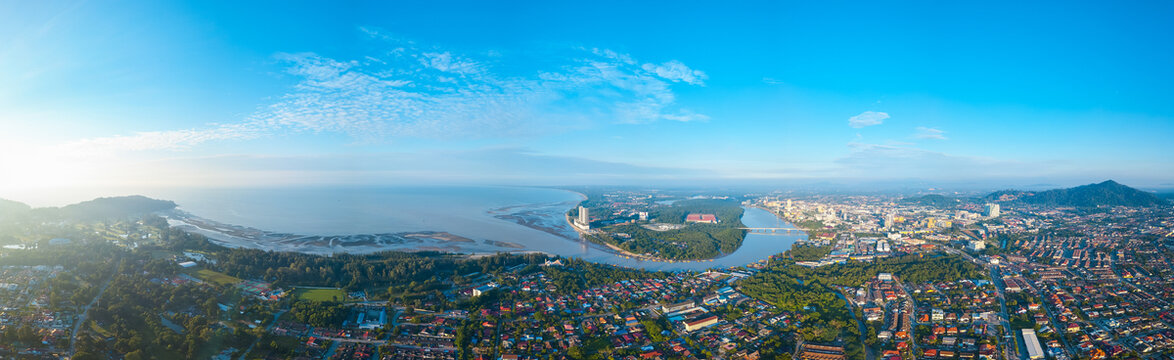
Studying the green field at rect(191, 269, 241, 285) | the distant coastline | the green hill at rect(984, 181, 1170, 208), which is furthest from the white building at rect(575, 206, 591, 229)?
the green hill at rect(984, 181, 1170, 208)

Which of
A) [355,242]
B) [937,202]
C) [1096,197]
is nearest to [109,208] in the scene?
[355,242]

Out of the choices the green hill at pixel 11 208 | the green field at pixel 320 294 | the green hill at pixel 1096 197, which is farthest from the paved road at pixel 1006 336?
the green hill at pixel 11 208

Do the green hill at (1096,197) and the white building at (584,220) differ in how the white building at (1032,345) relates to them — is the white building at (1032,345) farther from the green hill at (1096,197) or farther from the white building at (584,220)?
the green hill at (1096,197)

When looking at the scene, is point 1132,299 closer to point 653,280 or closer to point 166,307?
point 653,280

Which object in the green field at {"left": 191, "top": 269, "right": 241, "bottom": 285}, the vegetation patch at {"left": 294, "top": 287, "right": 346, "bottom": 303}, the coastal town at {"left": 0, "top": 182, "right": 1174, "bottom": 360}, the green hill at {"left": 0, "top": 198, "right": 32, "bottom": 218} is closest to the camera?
the coastal town at {"left": 0, "top": 182, "right": 1174, "bottom": 360}

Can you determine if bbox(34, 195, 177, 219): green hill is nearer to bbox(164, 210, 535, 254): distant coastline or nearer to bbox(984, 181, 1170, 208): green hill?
bbox(164, 210, 535, 254): distant coastline

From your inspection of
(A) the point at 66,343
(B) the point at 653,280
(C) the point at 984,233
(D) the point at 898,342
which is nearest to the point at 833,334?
(D) the point at 898,342

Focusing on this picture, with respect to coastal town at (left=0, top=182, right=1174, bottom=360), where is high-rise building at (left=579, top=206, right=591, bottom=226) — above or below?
above
